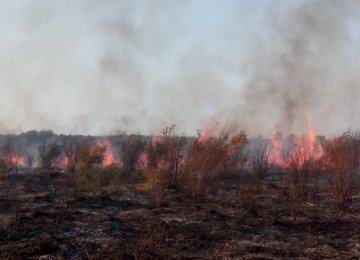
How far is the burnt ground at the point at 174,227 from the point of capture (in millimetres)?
9812

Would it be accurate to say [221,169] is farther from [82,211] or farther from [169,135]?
[82,211]

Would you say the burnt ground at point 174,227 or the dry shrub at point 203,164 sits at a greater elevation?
the dry shrub at point 203,164

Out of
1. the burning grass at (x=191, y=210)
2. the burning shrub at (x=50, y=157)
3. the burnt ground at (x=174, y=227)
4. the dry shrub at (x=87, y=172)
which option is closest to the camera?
the burnt ground at (x=174, y=227)

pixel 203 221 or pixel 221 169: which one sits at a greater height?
pixel 221 169

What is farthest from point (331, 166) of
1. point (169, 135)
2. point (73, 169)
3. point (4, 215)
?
point (73, 169)

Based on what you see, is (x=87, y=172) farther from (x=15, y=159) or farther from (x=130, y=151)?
(x=15, y=159)

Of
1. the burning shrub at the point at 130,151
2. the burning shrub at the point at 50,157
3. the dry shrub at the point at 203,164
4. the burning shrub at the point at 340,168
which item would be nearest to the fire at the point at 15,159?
the burning shrub at the point at 50,157

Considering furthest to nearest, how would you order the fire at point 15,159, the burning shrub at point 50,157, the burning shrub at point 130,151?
the burning shrub at point 50,157 → the burning shrub at point 130,151 → the fire at point 15,159

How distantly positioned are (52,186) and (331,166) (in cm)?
1213

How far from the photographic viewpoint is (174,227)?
12.0 metres

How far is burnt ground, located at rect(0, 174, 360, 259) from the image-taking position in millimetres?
9812

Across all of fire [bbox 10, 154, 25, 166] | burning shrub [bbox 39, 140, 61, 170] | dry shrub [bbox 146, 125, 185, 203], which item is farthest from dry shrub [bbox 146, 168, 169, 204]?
burning shrub [bbox 39, 140, 61, 170]

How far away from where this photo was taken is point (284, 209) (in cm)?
1439

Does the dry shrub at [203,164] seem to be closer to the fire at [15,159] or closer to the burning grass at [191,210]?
the burning grass at [191,210]
